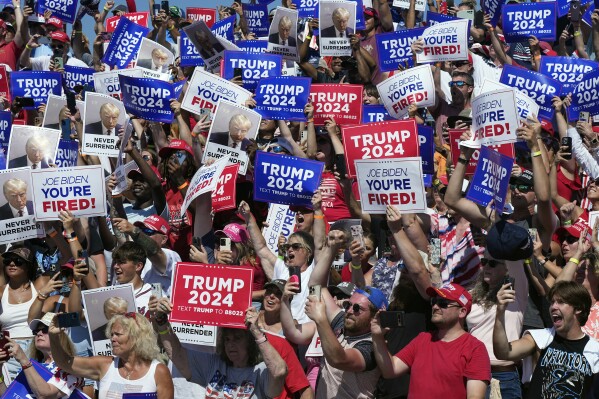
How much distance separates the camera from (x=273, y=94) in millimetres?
14859

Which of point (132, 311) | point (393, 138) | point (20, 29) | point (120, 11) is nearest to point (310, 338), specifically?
point (132, 311)

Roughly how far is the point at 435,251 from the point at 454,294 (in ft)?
5.26

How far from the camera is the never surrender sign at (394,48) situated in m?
16.5

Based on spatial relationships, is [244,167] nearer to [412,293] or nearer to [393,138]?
[393,138]

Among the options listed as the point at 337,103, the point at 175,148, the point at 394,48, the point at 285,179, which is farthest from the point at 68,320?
the point at 394,48

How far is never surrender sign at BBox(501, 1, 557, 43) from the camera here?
1695 centimetres

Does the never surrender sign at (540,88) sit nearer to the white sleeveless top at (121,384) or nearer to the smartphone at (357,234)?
the smartphone at (357,234)

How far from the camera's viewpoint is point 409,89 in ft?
47.9

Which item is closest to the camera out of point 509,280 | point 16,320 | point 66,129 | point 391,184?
point 509,280

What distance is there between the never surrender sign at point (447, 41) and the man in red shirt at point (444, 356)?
586 centimetres

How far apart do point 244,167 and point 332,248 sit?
3.01m

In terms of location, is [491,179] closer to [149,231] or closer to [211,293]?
[211,293]

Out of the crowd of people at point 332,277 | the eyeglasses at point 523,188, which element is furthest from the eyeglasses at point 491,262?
the eyeglasses at point 523,188

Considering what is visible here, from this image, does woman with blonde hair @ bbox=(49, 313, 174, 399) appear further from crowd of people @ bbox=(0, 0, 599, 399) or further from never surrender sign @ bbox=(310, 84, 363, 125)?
never surrender sign @ bbox=(310, 84, 363, 125)
